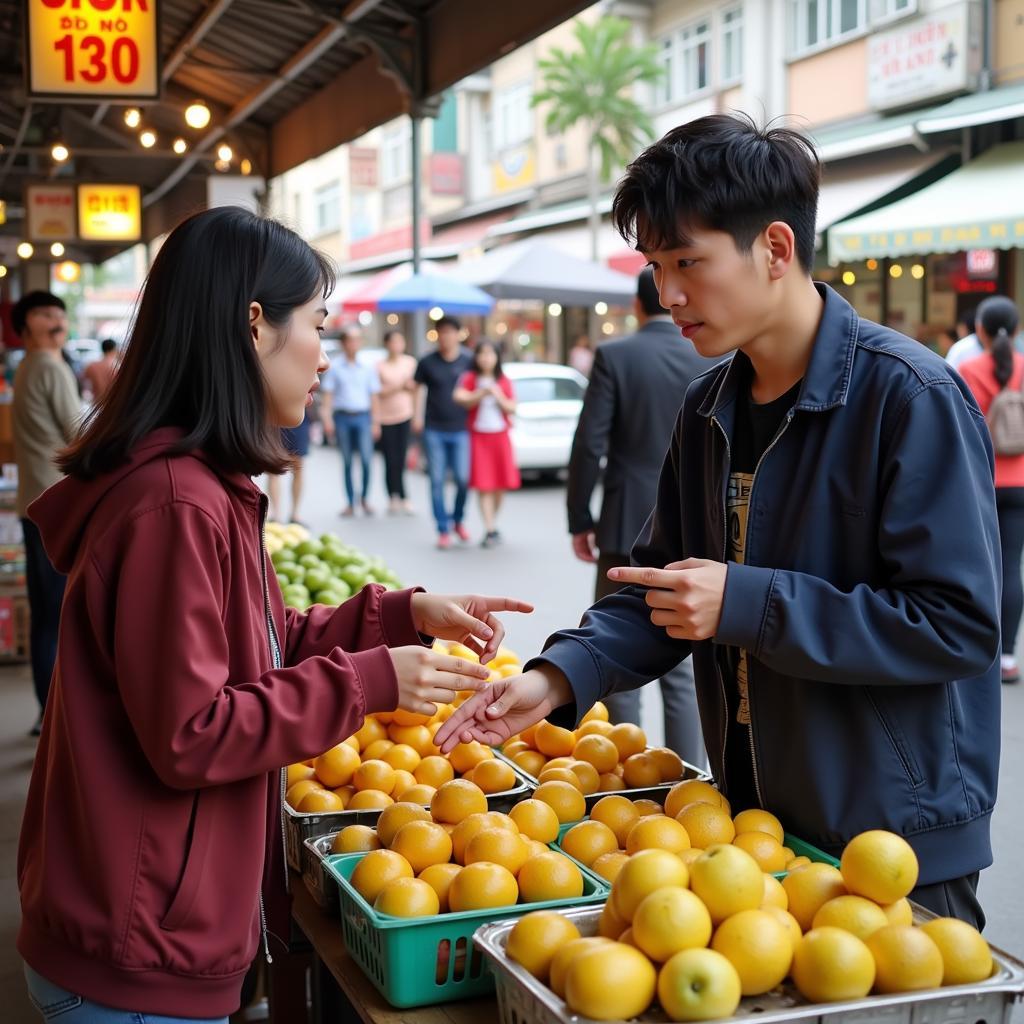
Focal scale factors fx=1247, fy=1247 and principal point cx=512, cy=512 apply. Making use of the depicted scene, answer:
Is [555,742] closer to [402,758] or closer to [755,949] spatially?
[402,758]

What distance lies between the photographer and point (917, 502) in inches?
76.5

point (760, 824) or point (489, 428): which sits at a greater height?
point (489, 428)

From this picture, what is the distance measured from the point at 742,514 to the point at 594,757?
853 mm

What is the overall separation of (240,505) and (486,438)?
10458mm

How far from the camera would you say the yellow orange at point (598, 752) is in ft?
9.35

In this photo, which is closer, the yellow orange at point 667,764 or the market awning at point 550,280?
the yellow orange at point 667,764

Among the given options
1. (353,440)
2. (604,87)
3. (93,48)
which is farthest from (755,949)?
(604,87)

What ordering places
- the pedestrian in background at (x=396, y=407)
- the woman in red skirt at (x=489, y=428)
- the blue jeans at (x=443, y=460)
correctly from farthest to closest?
the pedestrian in background at (x=396, y=407) < the blue jeans at (x=443, y=460) < the woman in red skirt at (x=489, y=428)

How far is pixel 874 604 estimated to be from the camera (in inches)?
76.2

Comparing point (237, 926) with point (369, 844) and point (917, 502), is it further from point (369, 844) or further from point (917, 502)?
A: point (917, 502)

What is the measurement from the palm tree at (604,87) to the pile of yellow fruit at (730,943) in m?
25.2

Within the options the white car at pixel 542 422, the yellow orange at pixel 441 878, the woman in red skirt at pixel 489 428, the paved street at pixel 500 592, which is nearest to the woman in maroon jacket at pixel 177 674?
the yellow orange at pixel 441 878

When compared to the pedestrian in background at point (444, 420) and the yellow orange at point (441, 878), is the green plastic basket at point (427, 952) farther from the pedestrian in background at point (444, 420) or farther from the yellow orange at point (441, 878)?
the pedestrian in background at point (444, 420)

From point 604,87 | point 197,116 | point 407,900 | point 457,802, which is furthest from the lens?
point 604,87
